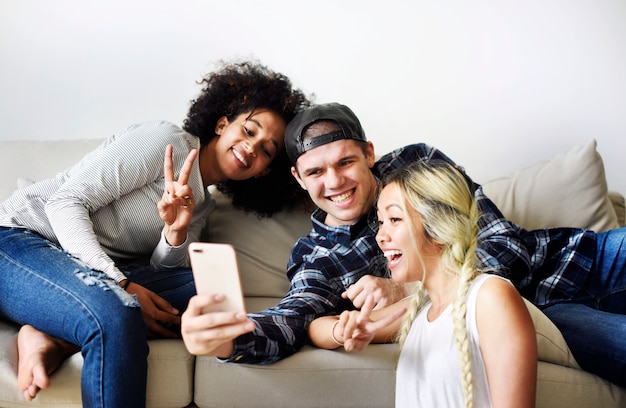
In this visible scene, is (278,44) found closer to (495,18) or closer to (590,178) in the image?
(495,18)

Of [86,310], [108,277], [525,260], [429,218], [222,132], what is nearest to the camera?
[429,218]

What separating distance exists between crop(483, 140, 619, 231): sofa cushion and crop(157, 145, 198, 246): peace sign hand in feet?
3.56

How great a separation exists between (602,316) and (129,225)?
4.29 ft

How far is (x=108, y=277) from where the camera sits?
66.9 inches

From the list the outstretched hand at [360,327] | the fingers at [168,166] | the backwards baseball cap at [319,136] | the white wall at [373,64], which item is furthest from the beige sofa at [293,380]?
the white wall at [373,64]

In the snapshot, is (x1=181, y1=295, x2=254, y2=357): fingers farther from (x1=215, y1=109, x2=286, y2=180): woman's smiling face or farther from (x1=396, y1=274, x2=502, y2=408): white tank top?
(x1=215, y1=109, x2=286, y2=180): woman's smiling face

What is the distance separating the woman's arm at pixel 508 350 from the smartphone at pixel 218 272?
477 millimetres

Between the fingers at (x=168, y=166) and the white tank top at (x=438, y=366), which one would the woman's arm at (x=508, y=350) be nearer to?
the white tank top at (x=438, y=366)

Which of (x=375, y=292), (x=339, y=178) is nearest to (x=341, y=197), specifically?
(x=339, y=178)

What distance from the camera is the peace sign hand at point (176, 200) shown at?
1734 millimetres

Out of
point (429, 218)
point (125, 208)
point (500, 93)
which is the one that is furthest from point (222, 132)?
point (500, 93)

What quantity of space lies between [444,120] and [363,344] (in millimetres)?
1390

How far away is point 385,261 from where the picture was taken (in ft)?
6.28

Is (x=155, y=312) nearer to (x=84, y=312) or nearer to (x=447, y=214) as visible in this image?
(x=84, y=312)
